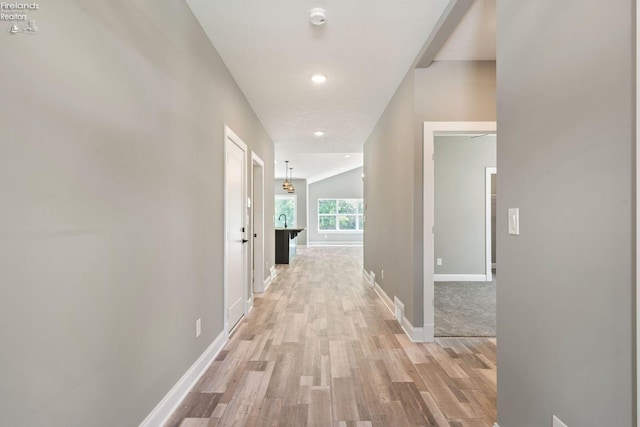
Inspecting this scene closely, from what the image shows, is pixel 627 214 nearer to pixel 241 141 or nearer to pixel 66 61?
pixel 66 61

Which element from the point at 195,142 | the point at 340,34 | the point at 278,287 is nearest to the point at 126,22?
the point at 195,142

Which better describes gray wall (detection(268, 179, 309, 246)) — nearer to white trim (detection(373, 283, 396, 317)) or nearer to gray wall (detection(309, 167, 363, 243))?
gray wall (detection(309, 167, 363, 243))

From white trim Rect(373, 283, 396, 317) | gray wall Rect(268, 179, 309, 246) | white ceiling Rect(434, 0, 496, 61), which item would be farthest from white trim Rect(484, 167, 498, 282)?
gray wall Rect(268, 179, 309, 246)

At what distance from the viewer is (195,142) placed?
2.36m

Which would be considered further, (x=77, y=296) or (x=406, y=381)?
(x=406, y=381)

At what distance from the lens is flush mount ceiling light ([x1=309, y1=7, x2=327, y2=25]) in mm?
2254

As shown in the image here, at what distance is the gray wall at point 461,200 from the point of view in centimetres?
584

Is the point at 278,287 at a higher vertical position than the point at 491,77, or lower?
lower

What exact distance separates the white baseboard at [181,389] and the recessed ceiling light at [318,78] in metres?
2.66

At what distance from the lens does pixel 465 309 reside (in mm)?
4125

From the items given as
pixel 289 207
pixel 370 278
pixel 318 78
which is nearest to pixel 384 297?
pixel 370 278

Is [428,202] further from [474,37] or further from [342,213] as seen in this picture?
[342,213]

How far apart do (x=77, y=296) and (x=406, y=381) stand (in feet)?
6.79

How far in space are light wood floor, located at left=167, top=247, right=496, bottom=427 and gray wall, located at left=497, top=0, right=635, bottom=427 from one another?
1.78 ft
